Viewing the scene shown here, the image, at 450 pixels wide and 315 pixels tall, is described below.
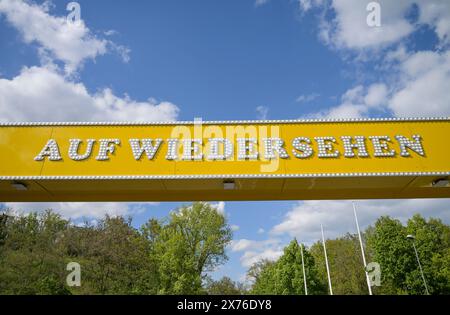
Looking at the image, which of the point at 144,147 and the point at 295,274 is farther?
the point at 295,274

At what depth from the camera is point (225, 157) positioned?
7836 millimetres

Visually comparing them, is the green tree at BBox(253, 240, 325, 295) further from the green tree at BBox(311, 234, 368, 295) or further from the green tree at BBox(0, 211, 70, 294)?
the green tree at BBox(0, 211, 70, 294)

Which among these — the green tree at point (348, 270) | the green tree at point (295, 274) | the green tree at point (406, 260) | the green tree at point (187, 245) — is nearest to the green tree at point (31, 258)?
the green tree at point (187, 245)

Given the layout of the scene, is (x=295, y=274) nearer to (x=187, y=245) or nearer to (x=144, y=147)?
(x=187, y=245)

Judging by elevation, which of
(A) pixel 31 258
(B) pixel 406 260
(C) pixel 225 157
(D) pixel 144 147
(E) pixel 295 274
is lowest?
(C) pixel 225 157

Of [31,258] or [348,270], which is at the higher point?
[348,270]

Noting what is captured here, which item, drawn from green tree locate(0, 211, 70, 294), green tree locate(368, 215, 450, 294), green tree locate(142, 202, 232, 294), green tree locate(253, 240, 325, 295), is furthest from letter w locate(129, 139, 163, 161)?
green tree locate(368, 215, 450, 294)

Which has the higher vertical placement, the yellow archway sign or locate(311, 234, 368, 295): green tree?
locate(311, 234, 368, 295): green tree

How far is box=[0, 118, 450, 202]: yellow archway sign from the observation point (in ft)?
25.2

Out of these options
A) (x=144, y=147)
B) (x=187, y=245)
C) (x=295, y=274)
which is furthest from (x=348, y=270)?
(x=144, y=147)

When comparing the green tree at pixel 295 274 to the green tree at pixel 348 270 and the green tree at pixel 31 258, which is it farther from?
the green tree at pixel 31 258

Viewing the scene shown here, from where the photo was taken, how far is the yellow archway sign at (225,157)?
25.2 ft
